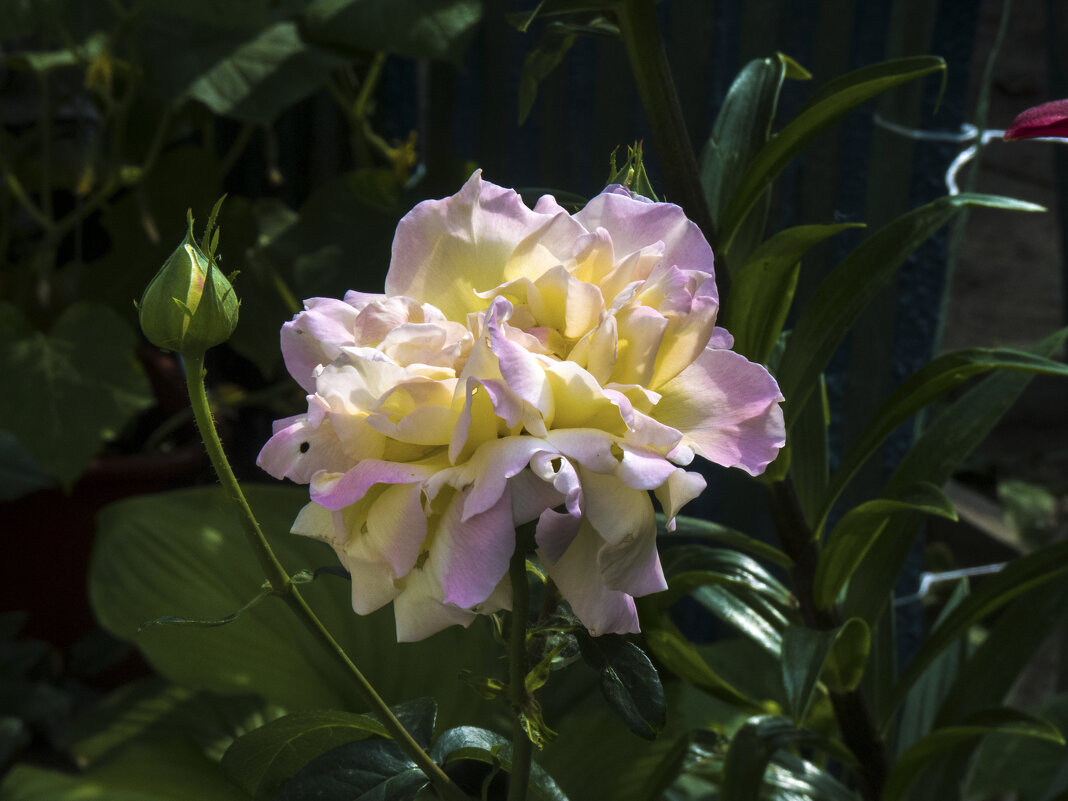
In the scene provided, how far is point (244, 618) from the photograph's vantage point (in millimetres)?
865

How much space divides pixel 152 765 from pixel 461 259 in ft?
2.21

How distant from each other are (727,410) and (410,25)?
1.12 m

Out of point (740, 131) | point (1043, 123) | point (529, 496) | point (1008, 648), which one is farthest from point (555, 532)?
point (1008, 648)

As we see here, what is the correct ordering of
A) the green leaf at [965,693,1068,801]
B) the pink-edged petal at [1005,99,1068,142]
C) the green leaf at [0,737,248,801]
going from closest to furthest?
1. the pink-edged petal at [1005,99,1068,142]
2. the green leaf at [0,737,248,801]
3. the green leaf at [965,693,1068,801]

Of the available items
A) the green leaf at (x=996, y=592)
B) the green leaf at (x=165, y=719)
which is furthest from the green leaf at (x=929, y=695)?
the green leaf at (x=165, y=719)

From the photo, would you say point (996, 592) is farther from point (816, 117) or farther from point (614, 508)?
point (614, 508)

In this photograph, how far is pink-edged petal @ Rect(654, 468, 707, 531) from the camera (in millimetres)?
254

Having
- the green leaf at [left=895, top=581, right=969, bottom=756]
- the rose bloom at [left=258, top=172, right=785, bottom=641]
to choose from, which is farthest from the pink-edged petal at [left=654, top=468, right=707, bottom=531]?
the green leaf at [left=895, top=581, right=969, bottom=756]

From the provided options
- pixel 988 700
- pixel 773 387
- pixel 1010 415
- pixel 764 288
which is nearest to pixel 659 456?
pixel 773 387

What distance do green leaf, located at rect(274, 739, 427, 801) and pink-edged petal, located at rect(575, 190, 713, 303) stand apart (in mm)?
173

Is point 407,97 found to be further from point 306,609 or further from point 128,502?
point 306,609

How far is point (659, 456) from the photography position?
0.82 feet

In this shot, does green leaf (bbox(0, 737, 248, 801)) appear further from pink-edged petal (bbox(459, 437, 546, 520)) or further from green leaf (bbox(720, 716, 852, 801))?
pink-edged petal (bbox(459, 437, 546, 520))

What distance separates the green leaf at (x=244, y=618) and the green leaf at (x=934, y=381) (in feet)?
1.01
